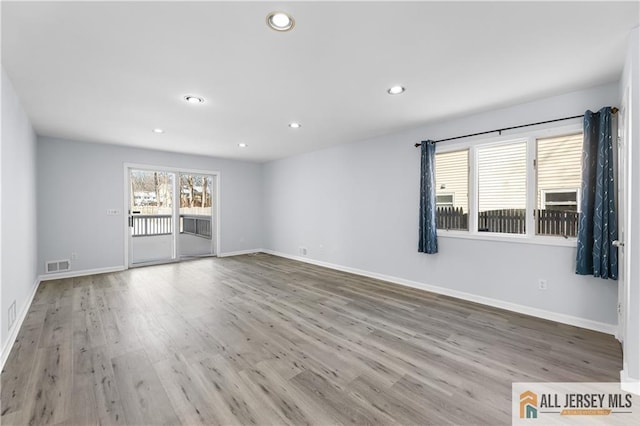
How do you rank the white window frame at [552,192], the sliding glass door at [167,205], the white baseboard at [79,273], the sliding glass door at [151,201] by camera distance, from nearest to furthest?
the white window frame at [552,192] < the white baseboard at [79,273] < the sliding glass door at [151,201] < the sliding glass door at [167,205]

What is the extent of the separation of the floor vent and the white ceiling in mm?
2483

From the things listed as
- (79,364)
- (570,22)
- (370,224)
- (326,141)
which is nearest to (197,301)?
(79,364)

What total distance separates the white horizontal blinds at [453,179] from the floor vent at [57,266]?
653 centimetres

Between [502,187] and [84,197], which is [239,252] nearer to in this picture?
[84,197]

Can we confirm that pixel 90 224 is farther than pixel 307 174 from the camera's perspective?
No

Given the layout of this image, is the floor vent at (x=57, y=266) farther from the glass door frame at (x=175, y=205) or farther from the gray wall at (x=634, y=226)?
the gray wall at (x=634, y=226)

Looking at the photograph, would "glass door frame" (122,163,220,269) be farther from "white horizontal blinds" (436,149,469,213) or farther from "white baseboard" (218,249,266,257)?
"white horizontal blinds" (436,149,469,213)

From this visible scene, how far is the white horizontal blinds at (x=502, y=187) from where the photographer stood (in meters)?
3.38

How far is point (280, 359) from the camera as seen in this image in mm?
2283

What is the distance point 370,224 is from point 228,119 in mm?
2905

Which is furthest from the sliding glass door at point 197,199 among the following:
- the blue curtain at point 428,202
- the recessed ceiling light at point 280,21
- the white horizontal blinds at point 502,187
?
the white horizontal blinds at point 502,187

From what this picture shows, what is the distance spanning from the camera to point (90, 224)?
5195mm

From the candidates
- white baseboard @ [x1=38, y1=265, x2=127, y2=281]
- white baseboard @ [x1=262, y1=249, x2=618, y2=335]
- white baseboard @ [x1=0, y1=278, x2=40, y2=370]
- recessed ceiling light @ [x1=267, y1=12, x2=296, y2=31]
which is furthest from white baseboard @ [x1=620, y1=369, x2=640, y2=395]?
white baseboard @ [x1=38, y1=265, x2=127, y2=281]

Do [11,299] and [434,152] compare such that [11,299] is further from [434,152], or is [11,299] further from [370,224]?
[434,152]
